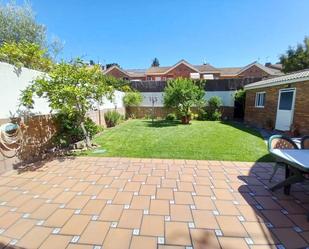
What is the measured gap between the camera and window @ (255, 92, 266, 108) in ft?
36.2

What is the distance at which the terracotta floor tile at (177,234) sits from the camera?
7.02ft

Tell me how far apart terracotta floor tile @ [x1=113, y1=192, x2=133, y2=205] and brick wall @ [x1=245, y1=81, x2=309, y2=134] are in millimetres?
7728

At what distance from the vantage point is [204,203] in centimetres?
300

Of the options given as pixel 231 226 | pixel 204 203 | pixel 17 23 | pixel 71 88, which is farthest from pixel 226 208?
pixel 17 23

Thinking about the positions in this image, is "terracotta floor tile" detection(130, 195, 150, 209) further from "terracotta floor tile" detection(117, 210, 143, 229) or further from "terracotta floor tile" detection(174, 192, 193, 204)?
"terracotta floor tile" detection(174, 192, 193, 204)

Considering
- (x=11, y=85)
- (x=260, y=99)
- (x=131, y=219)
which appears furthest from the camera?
(x=260, y=99)

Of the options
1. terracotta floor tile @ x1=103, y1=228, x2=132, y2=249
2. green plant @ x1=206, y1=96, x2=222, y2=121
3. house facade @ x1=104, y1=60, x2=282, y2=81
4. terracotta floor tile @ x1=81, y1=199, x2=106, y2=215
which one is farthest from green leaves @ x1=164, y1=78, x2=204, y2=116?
house facade @ x1=104, y1=60, x2=282, y2=81

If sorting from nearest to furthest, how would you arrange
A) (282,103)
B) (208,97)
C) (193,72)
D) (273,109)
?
(282,103) < (273,109) < (208,97) < (193,72)

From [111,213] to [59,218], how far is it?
71 cm

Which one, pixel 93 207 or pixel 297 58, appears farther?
pixel 297 58

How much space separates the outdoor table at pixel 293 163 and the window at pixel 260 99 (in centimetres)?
869

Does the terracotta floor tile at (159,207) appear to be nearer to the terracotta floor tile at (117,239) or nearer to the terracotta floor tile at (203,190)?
the terracotta floor tile at (117,239)

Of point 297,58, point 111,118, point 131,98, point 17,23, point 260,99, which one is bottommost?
point 111,118

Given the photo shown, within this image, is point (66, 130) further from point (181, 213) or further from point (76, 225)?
point (181, 213)
